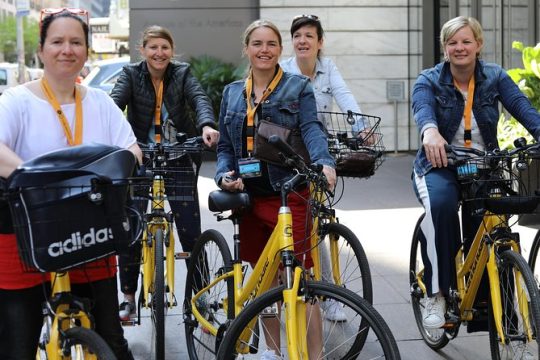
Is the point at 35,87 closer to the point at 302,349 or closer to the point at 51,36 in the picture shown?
the point at 51,36

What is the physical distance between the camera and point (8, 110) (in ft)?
12.8

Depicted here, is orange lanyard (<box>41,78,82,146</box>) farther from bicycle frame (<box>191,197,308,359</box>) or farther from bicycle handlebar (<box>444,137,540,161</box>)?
bicycle handlebar (<box>444,137,540,161</box>)

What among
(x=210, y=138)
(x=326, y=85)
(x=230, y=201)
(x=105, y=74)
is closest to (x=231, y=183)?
(x=230, y=201)

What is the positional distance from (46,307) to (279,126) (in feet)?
5.35

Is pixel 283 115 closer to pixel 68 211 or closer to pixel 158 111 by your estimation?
pixel 158 111

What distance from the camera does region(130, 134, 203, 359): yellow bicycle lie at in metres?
5.68

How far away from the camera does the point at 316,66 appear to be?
22.1 feet

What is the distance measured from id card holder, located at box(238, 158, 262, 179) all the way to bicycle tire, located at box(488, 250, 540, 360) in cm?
131

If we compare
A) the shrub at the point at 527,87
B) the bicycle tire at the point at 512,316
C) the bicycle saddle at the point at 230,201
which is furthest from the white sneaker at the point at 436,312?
the shrub at the point at 527,87

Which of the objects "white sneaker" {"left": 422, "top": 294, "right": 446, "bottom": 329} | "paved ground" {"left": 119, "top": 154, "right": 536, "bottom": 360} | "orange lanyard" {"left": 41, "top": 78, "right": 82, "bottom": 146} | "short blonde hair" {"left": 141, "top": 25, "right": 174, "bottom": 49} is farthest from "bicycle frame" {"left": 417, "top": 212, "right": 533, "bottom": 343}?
"short blonde hair" {"left": 141, "top": 25, "right": 174, "bottom": 49}

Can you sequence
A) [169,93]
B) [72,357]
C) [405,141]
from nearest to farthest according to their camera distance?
[72,357] < [169,93] < [405,141]

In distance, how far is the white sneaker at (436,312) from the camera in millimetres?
5383

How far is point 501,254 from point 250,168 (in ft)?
4.42

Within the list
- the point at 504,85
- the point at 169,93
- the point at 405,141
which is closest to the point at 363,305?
the point at 504,85
